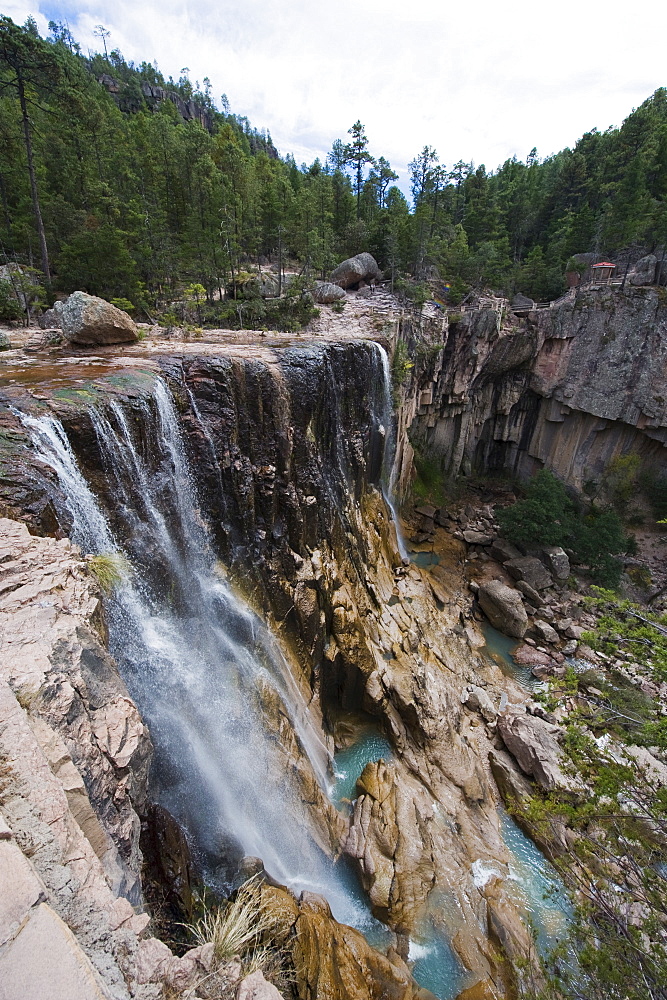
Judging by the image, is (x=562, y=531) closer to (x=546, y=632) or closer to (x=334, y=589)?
(x=546, y=632)

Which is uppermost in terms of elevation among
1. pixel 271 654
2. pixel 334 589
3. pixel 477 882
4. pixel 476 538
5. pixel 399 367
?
pixel 399 367

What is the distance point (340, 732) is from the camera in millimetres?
12414

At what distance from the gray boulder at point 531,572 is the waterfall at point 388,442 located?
5272 mm

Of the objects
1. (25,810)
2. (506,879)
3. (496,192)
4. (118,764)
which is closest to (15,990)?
(25,810)

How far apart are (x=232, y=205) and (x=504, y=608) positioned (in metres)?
24.7

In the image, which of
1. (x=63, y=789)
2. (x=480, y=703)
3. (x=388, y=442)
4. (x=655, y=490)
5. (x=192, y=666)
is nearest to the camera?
(x=63, y=789)

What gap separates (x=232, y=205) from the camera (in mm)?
23328

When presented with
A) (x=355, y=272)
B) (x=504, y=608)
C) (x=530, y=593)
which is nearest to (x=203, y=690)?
(x=504, y=608)

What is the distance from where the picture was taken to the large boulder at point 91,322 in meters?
12.4

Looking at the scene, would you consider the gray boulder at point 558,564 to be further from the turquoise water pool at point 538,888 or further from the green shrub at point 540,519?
the turquoise water pool at point 538,888

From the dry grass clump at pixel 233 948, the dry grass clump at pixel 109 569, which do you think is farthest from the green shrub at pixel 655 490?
the dry grass clump at pixel 109 569

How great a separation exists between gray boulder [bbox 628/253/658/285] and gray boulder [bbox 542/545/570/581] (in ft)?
54.3

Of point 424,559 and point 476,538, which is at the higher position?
point 476,538

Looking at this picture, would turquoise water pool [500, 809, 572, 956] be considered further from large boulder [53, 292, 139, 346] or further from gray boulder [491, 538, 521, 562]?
large boulder [53, 292, 139, 346]
